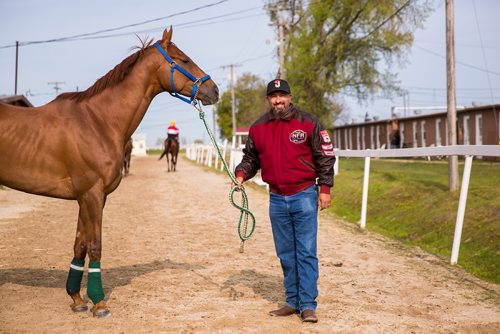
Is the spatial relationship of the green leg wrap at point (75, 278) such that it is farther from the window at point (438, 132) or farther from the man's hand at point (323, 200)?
the window at point (438, 132)

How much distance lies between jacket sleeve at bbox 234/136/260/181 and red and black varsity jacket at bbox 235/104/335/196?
0.99ft

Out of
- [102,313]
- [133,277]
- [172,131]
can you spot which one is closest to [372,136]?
[172,131]

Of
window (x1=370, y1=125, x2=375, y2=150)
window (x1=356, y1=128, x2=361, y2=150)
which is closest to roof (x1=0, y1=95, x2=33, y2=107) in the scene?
window (x1=370, y1=125, x2=375, y2=150)

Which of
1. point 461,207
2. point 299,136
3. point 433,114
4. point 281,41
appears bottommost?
point 461,207

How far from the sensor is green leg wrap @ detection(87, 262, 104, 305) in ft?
18.5

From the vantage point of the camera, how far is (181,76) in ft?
20.5

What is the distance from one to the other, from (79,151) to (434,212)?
703cm

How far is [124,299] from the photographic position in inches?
243

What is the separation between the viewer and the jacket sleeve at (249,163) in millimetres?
5863

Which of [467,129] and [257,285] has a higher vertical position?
[467,129]

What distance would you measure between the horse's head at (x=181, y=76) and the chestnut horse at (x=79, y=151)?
32 centimetres

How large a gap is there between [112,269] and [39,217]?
6188 millimetres

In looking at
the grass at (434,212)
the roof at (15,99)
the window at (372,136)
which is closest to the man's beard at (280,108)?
the grass at (434,212)

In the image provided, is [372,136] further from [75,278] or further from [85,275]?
[75,278]
